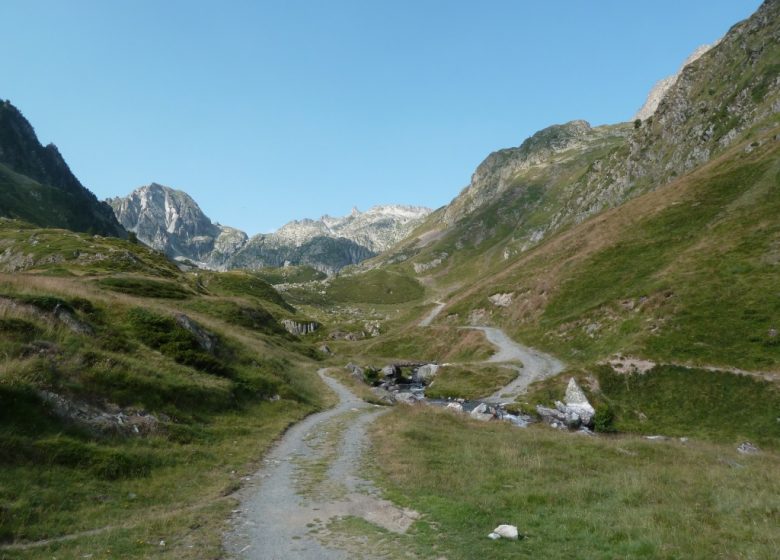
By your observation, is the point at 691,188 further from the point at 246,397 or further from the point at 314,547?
the point at 314,547

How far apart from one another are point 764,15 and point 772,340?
587ft

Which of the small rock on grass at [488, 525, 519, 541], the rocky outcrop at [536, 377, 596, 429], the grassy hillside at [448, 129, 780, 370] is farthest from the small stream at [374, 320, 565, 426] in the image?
the small rock on grass at [488, 525, 519, 541]

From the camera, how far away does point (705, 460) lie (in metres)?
27.0

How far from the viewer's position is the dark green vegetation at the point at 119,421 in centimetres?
1372

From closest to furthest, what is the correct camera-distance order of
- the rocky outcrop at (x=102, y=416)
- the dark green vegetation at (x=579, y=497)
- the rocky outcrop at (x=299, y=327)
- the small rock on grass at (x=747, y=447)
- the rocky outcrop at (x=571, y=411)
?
the dark green vegetation at (x=579, y=497), the rocky outcrop at (x=102, y=416), the small rock on grass at (x=747, y=447), the rocky outcrop at (x=571, y=411), the rocky outcrop at (x=299, y=327)

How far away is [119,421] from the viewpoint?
2158cm

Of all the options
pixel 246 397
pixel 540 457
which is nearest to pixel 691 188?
pixel 540 457

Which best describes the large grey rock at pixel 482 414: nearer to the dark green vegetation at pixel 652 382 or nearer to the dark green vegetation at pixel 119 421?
the dark green vegetation at pixel 652 382

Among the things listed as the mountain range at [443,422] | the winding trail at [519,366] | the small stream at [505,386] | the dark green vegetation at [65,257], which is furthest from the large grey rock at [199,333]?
the dark green vegetation at [65,257]

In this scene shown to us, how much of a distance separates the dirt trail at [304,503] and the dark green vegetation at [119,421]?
1091 millimetres

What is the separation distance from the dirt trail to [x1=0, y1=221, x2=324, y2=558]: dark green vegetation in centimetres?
109

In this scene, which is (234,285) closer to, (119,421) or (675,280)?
(675,280)

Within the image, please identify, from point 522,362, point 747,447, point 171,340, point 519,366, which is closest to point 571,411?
point 747,447

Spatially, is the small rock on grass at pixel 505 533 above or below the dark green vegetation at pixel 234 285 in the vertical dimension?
below
